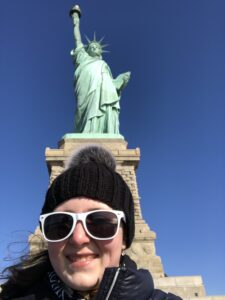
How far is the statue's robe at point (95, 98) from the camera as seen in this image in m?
13.4

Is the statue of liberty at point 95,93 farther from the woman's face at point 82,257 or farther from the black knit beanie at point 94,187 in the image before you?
the woman's face at point 82,257

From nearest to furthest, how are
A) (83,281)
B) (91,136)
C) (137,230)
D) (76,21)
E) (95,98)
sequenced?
1. (83,281)
2. (137,230)
3. (91,136)
4. (95,98)
5. (76,21)

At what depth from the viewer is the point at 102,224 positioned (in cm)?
142

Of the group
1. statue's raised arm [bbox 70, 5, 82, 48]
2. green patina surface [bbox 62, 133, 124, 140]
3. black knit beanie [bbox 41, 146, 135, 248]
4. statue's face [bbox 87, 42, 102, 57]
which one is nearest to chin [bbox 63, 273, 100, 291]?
black knit beanie [bbox 41, 146, 135, 248]

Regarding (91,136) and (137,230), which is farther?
(91,136)

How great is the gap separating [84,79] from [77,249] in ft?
43.7

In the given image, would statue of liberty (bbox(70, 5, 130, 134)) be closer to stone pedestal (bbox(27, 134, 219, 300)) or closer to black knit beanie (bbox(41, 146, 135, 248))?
stone pedestal (bbox(27, 134, 219, 300))

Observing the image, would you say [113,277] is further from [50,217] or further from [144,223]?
[144,223]

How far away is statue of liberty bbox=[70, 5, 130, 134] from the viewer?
13430 millimetres

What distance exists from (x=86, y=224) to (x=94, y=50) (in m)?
14.9

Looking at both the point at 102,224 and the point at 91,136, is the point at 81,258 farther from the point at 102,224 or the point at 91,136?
the point at 91,136

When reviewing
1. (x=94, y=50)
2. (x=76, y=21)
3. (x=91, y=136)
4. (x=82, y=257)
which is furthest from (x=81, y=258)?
(x=76, y=21)

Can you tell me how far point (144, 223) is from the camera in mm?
10547

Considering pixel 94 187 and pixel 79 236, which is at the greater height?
pixel 94 187
